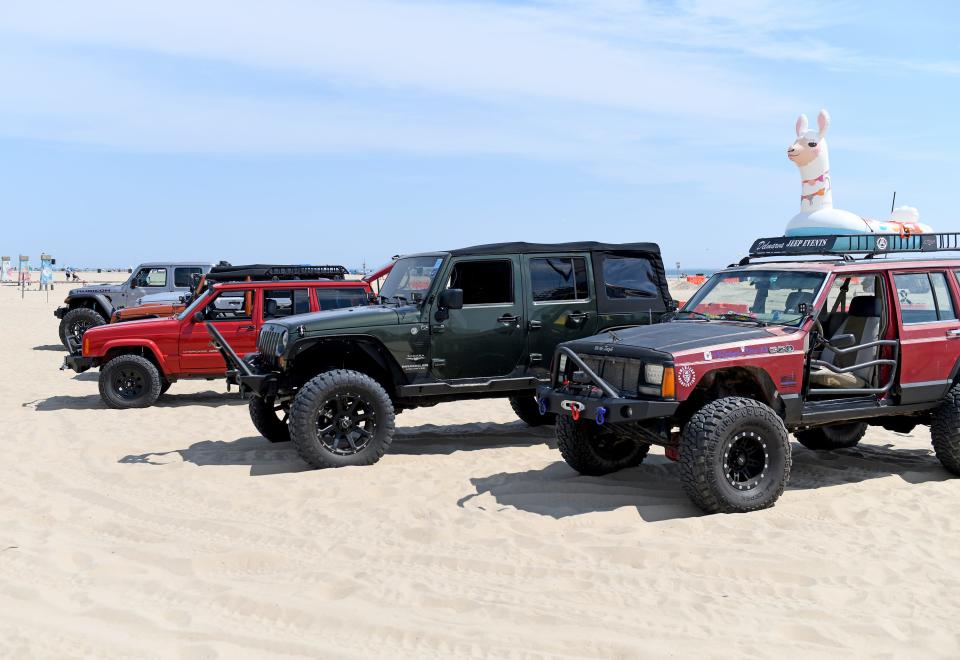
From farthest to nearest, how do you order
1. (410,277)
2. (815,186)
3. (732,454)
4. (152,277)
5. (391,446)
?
(815,186), (152,277), (391,446), (410,277), (732,454)

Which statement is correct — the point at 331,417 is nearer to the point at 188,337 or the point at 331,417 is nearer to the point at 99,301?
the point at 188,337

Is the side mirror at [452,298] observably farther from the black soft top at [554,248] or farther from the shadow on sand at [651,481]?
the shadow on sand at [651,481]

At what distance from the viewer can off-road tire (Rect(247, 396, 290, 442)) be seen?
9078 millimetres

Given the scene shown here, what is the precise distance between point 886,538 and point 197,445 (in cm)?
640

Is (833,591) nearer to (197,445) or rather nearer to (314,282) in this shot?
(197,445)

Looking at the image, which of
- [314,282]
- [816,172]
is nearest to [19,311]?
[314,282]

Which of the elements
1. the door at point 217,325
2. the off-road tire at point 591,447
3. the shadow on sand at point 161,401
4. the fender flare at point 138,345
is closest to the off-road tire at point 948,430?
the off-road tire at point 591,447

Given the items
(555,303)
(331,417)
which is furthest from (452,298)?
(331,417)

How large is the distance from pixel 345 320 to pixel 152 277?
38.3 ft

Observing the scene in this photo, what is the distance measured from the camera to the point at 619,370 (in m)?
6.69

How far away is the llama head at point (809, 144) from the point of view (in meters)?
21.9

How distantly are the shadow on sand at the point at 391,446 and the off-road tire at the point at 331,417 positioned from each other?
33 cm

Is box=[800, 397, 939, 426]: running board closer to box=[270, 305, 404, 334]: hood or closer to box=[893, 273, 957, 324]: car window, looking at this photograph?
box=[893, 273, 957, 324]: car window

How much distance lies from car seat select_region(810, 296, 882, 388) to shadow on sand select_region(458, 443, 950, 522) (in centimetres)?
84
